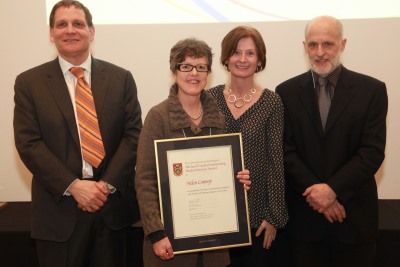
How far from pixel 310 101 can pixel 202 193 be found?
0.87m

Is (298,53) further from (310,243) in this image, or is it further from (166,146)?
(166,146)

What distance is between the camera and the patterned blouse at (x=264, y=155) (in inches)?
96.0

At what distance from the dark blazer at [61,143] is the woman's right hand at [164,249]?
19.3 inches

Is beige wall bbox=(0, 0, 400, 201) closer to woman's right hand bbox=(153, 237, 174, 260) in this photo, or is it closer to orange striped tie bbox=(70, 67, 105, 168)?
orange striped tie bbox=(70, 67, 105, 168)

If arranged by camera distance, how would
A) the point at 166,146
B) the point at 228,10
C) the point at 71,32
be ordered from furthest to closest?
the point at 228,10 → the point at 71,32 → the point at 166,146

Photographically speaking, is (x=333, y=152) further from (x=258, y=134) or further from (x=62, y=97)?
(x=62, y=97)

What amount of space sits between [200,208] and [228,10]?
6.99ft

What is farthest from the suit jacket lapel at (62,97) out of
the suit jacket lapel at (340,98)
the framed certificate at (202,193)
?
the suit jacket lapel at (340,98)

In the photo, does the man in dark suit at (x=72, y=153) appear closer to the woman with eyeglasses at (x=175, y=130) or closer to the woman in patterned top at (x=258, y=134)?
the woman with eyeglasses at (x=175, y=130)

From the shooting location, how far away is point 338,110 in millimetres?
2479

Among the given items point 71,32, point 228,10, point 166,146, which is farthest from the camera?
point 228,10

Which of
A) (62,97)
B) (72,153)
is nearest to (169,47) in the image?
(62,97)

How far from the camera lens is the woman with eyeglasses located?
209 cm

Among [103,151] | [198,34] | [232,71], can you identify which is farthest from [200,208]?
[198,34]
